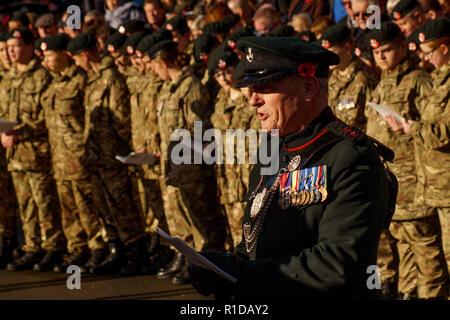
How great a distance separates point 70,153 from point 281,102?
18.3 ft

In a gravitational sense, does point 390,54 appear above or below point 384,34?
below

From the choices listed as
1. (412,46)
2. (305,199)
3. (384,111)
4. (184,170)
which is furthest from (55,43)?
(305,199)

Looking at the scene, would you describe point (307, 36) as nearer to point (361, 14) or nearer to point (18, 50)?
point (361, 14)

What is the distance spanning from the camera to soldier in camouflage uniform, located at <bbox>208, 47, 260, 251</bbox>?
6219 millimetres

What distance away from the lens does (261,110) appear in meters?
2.33

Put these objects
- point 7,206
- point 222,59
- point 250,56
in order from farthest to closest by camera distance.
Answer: point 7,206 → point 222,59 → point 250,56

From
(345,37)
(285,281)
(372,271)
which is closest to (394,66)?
(345,37)

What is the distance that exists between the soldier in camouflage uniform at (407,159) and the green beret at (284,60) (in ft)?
10.4

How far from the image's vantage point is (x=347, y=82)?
19.4 ft

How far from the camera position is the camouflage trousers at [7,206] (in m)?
8.23

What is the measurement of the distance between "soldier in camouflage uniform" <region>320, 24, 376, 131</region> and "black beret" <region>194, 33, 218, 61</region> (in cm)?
144

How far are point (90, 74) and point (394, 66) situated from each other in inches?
138
